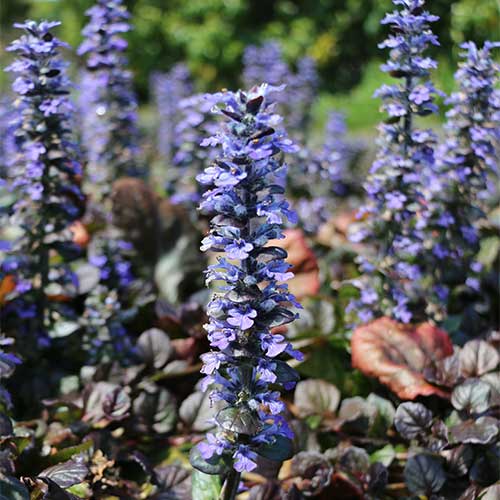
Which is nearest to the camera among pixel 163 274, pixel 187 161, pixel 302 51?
pixel 163 274

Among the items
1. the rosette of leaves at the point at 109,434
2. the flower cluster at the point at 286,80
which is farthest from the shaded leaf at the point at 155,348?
the flower cluster at the point at 286,80

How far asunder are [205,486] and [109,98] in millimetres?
2643

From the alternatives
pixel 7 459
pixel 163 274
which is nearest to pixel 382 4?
pixel 163 274

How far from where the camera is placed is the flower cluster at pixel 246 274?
2.11 metres

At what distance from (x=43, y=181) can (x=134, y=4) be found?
487 inches

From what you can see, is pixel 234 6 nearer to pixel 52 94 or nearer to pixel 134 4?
pixel 134 4

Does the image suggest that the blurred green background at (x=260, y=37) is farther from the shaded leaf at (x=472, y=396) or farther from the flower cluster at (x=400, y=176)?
the shaded leaf at (x=472, y=396)

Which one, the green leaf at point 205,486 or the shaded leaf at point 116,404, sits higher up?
the shaded leaf at point 116,404

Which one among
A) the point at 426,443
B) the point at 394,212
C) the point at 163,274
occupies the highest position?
the point at 394,212

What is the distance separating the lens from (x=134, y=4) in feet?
47.6

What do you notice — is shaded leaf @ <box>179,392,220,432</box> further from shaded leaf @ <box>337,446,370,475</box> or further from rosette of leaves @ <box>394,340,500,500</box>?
rosette of leaves @ <box>394,340,500,500</box>

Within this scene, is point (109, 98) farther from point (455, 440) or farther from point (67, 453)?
point (455, 440)

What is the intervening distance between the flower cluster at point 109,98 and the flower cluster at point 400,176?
5.28 ft

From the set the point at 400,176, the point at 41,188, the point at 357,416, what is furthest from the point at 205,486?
the point at 400,176
